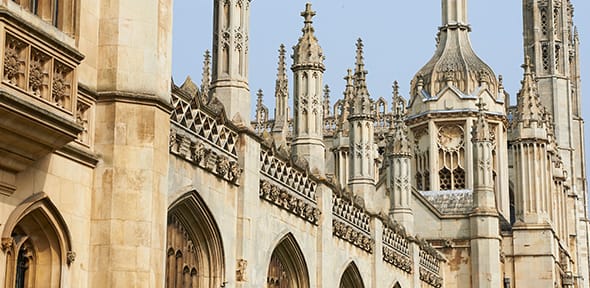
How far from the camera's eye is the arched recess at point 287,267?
2456cm

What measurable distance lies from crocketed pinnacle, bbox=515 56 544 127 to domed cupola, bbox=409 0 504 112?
3.32 feet

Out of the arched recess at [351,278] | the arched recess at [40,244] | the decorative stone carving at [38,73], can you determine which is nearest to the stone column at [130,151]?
the arched recess at [40,244]

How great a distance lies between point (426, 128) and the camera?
5162cm

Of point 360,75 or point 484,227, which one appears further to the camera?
point 484,227

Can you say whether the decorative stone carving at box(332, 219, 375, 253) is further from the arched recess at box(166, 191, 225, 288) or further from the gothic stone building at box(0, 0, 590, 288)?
the arched recess at box(166, 191, 225, 288)

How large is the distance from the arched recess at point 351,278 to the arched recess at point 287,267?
371 cm

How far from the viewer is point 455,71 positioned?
52.0 m

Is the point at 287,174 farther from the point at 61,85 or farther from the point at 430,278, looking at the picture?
the point at 430,278

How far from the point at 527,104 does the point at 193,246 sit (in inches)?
1317

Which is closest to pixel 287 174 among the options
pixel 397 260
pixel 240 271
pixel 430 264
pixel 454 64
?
pixel 240 271

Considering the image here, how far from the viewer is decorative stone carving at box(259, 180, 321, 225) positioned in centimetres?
2319

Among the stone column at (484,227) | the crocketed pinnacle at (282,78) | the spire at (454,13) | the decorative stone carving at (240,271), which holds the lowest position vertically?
the decorative stone carving at (240,271)

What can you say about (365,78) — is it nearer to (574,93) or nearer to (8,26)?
(8,26)

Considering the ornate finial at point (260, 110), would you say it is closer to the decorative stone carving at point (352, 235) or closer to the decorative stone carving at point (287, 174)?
the decorative stone carving at point (352, 235)
